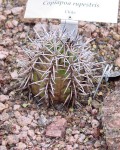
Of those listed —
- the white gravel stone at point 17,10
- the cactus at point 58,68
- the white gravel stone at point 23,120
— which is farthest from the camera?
the white gravel stone at point 17,10

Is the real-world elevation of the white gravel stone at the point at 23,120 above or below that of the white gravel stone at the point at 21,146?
above

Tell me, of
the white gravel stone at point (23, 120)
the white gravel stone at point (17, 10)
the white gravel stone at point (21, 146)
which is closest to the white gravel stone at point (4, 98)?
the white gravel stone at point (23, 120)

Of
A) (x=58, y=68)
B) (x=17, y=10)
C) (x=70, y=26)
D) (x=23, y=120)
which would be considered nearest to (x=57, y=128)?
(x=23, y=120)

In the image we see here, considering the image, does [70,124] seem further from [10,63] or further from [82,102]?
[10,63]

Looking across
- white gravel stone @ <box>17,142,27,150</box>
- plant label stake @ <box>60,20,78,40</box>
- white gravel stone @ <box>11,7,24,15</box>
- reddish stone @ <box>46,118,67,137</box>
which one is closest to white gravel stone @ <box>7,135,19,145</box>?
white gravel stone @ <box>17,142,27,150</box>

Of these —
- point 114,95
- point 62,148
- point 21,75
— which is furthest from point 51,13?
point 62,148

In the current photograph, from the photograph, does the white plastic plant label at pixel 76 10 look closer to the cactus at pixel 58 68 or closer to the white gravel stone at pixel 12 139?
the cactus at pixel 58 68
